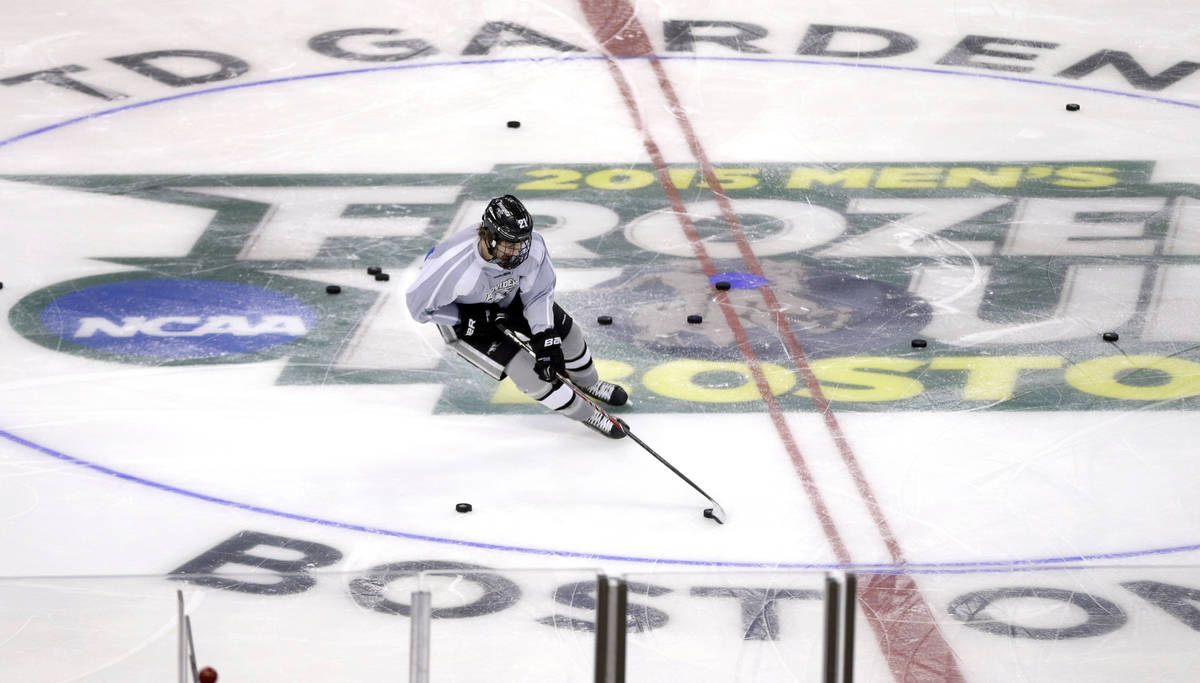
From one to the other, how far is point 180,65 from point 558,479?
17.3ft

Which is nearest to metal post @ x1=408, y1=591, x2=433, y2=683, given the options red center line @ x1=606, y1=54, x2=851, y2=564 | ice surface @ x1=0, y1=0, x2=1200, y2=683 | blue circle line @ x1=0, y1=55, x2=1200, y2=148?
ice surface @ x1=0, y1=0, x2=1200, y2=683

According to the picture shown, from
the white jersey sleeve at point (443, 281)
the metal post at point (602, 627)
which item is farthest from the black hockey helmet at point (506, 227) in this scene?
the metal post at point (602, 627)

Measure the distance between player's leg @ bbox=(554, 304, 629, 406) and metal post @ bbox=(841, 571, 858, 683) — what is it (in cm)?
296

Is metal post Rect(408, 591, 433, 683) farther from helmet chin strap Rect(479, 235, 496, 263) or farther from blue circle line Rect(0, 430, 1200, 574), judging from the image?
helmet chin strap Rect(479, 235, 496, 263)

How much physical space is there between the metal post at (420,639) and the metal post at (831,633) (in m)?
0.68

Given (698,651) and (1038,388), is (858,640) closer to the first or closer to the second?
(698,651)

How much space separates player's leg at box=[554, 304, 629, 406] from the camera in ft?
18.9

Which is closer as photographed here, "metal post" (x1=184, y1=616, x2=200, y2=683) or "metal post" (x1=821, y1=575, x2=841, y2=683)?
"metal post" (x1=821, y1=575, x2=841, y2=683)

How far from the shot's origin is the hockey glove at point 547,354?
541 cm

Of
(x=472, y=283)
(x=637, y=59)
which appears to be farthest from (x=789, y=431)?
(x=637, y=59)

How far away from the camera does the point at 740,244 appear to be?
7430mm

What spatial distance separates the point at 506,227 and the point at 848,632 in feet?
8.45

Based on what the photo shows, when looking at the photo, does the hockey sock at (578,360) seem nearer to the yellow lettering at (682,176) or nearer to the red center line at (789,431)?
the red center line at (789,431)

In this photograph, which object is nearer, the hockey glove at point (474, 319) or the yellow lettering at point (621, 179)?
the hockey glove at point (474, 319)
